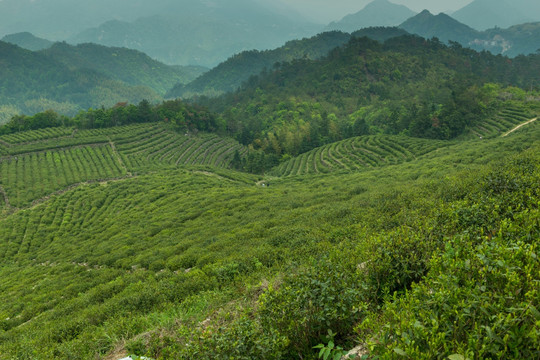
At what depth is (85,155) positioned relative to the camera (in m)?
54.8

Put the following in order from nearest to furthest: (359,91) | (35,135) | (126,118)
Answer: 1. (35,135)
2. (126,118)
3. (359,91)

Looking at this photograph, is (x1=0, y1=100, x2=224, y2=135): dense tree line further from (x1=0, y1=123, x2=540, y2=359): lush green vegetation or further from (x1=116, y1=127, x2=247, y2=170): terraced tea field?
(x1=0, y1=123, x2=540, y2=359): lush green vegetation

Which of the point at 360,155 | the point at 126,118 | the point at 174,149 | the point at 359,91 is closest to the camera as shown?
the point at 360,155

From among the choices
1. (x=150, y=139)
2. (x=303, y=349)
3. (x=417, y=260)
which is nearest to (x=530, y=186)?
(x=417, y=260)

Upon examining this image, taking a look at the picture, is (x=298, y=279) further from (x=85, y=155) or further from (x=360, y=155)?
(x=85, y=155)

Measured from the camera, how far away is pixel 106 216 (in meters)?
30.8

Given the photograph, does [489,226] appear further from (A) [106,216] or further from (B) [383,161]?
(B) [383,161]

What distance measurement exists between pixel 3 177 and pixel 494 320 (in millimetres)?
61286

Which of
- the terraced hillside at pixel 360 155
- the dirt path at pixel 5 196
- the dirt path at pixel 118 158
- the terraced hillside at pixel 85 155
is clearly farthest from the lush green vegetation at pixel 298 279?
the dirt path at pixel 118 158

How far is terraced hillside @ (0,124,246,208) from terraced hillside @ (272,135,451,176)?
2073cm

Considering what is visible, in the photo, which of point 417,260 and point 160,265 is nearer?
point 417,260

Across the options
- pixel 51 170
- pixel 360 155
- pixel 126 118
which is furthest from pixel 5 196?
pixel 360 155

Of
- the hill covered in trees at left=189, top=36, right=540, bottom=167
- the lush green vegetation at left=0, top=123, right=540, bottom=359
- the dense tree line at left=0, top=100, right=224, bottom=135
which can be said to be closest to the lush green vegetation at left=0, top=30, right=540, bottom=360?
the lush green vegetation at left=0, top=123, right=540, bottom=359

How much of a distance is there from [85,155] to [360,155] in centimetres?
5328
